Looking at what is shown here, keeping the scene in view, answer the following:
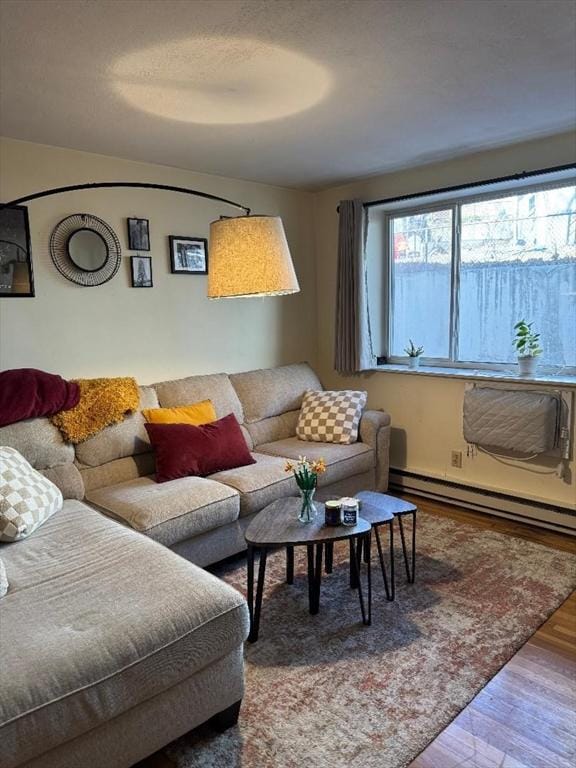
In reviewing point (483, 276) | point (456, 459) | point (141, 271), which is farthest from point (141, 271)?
A: point (456, 459)

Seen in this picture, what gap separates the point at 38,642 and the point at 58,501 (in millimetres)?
1093

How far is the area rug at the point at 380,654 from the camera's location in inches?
68.4

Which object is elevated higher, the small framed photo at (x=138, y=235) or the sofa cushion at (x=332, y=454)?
the small framed photo at (x=138, y=235)

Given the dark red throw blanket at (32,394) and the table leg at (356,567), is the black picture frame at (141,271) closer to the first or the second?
the dark red throw blanket at (32,394)

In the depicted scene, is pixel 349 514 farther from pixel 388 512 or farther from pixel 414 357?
pixel 414 357

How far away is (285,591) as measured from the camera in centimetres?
267

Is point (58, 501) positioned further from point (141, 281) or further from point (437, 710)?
point (437, 710)

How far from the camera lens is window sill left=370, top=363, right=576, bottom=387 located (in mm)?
3283

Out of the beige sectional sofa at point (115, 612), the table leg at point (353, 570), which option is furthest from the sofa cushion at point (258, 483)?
the table leg at point (353, 570)

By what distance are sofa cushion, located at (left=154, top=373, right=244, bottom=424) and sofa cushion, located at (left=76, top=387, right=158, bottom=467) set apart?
0.20m

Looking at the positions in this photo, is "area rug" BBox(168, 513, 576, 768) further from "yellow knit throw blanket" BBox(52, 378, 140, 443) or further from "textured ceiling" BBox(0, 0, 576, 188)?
"textured ceiling" BBox(0, 0, 576, 188)

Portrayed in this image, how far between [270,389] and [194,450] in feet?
3.55

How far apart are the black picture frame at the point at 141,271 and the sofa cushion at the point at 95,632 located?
1881 mm

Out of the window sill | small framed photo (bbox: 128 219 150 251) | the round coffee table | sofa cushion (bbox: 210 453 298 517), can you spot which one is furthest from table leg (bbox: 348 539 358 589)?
small framed photo (bbox: 128 219 150 251)
